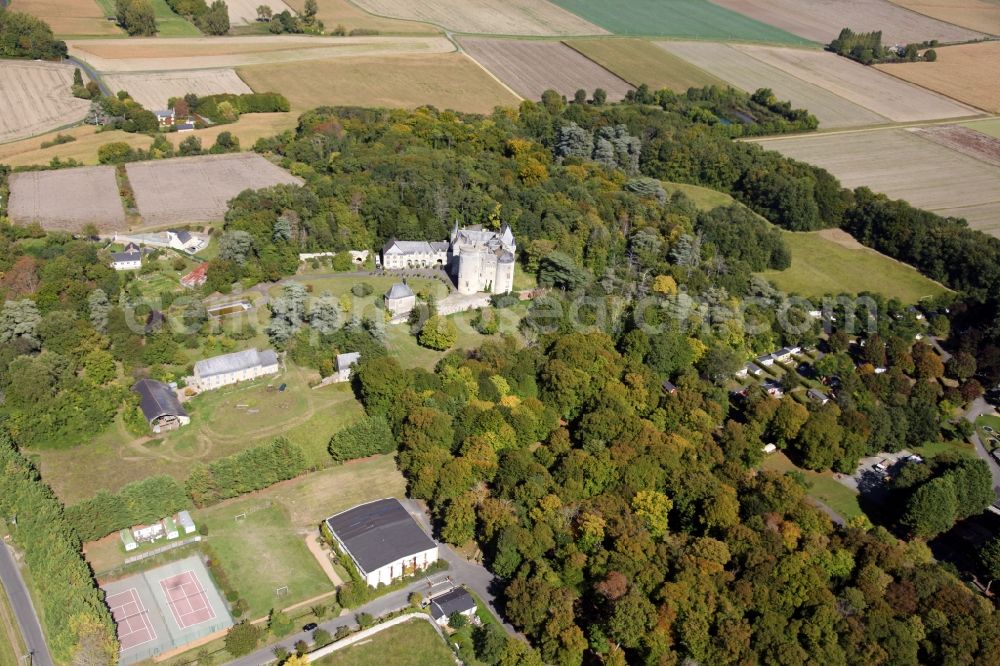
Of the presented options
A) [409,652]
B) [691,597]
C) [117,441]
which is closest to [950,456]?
[691,597]

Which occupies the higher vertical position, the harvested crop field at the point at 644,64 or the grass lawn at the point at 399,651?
the harvested crop field at the point at 644,64

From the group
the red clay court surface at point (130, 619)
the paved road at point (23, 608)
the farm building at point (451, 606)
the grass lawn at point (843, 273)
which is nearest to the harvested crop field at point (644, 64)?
the grass lawn at point (843, 273)

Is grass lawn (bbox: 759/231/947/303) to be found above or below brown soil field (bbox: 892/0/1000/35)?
below

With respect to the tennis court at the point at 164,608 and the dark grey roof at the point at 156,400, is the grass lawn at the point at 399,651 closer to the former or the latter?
the tennis court at the point at 164,608

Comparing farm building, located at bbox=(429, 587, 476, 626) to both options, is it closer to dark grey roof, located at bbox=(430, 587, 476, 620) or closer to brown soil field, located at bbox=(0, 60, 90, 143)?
dark grey roof, located at bbox=(430, 587, 476, 620)

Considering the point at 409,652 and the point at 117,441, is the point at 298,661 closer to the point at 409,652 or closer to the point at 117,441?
the point at 409,652

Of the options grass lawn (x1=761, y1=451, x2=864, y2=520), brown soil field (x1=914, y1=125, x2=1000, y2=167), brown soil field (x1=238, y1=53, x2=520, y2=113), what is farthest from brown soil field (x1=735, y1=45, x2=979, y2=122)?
grass lawn (x1=761, y1=451, x2=864, y2=520)
